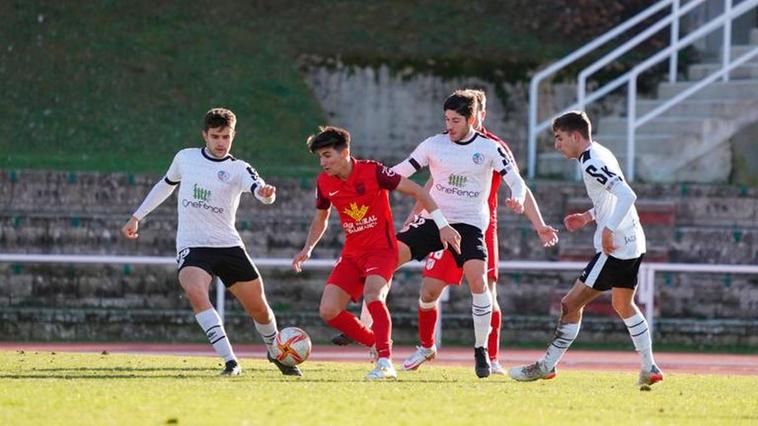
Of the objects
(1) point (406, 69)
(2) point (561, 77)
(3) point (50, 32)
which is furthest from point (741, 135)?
(3) point (50, 32)

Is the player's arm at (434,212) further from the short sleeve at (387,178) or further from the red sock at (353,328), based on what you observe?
the red sock at (353,328)

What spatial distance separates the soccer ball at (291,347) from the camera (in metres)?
14.0

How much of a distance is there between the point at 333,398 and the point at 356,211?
8.58 feet

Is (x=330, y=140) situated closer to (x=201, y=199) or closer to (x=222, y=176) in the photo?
(x=222, y=176)

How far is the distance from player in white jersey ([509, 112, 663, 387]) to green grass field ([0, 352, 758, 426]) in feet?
1.29

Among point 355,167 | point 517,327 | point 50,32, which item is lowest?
point 517,327

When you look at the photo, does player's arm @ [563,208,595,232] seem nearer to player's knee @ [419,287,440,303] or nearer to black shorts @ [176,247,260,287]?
player's knee @ [419,287,440,303]

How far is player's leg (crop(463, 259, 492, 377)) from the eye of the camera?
568 inches

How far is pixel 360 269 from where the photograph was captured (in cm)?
1431

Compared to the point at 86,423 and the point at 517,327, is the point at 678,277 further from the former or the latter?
the point at 86,423

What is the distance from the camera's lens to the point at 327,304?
14.2 metres

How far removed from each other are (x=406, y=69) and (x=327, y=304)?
12212 mm

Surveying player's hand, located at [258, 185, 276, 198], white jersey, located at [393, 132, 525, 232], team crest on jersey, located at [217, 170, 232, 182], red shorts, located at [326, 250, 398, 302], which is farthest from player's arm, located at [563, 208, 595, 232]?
team crest on jersey, located at [217, 170, 232, 182]

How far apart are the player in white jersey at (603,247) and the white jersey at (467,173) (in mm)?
1189
